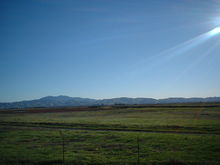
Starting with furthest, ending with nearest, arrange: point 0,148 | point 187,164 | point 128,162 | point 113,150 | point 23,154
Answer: point 0,148
point 113,150
point 23,154
point 128,162
point 187,164

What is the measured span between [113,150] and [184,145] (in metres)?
7.15

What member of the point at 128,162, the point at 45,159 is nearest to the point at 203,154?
the point at 128,162

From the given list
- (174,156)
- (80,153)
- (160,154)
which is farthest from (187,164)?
(80,153)

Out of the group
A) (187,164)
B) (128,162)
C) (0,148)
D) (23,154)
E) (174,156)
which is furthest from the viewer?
(0,148)

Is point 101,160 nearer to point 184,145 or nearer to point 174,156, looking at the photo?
point 174,156

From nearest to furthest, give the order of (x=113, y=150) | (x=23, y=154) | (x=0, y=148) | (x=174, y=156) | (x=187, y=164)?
1. (x=187, y=164)
2. (x=174, y=156)
3. (x=23, y=154)
4. (x=113, y=150)
5. (x=0, y=148)

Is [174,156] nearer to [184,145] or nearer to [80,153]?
[184,145]

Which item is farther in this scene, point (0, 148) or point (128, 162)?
point (0, 148)

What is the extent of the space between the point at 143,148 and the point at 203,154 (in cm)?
511

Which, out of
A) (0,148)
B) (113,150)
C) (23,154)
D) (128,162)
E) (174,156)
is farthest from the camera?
(0,148)

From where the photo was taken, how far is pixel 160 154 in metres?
14.3

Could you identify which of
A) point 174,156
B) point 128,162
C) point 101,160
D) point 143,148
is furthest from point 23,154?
point 174,156

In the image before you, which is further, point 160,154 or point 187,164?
point 160,154

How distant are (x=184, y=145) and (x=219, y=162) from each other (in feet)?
16.2
